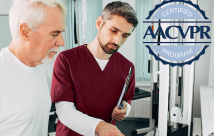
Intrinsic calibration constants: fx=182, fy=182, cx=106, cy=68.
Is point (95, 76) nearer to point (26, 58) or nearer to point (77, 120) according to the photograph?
point (77, 120)

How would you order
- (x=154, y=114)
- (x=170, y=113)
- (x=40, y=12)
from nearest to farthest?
1. (x=40, y=12)
2. (x=170, y=113)
3. (x=154, y=114)

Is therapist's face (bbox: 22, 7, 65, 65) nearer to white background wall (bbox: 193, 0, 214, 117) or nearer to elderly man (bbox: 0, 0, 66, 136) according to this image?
elderly man (bbox: 0, 0, 66, 136)

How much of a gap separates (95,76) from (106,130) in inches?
12.9

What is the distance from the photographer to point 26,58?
75 centimetres

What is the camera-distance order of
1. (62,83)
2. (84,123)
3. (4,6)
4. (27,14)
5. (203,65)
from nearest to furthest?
(27,14)
(84,123)
(62,83)
(4,6)
(203,65)

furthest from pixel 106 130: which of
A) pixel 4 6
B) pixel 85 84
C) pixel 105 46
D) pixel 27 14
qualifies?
pixel 4 6

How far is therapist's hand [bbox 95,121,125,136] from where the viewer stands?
2.54ft

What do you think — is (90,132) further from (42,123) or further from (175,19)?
(175,19)

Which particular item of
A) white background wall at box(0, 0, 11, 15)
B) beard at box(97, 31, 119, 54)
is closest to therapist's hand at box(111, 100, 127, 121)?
beard at box(97, 31, 119, 54)

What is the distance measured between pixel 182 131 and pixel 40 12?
5.03 ft

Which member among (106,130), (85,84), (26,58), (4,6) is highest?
(4,6)

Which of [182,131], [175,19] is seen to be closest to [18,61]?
[175,19]

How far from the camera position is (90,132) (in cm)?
82

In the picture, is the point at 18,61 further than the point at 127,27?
No
